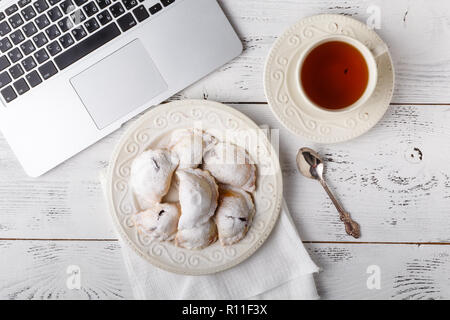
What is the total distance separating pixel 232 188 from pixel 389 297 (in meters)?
0.39

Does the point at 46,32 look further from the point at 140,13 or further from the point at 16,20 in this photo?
the point at 140,13

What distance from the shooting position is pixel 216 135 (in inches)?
30.5

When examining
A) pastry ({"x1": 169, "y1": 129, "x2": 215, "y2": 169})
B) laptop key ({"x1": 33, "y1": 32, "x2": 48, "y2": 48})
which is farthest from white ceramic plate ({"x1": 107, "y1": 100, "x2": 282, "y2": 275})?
laptop key ({"x1": 33, "y1": 32, "x2": 48, "y2": 48})

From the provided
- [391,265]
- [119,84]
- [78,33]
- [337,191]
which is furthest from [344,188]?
[78,33]

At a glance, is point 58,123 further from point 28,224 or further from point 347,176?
point 347,176

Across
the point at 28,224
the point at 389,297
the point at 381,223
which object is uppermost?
the point at 28,224

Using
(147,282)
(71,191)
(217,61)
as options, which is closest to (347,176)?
(217,61)

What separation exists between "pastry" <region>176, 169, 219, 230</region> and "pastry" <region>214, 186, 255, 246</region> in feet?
0.06

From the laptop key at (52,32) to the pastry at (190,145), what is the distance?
27 cm

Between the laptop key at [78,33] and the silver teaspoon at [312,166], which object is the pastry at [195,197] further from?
the laptop key at [78,33]

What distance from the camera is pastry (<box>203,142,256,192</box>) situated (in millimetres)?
754

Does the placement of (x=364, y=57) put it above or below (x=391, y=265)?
above

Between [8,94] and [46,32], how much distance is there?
0.13m

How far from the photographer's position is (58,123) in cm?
77
